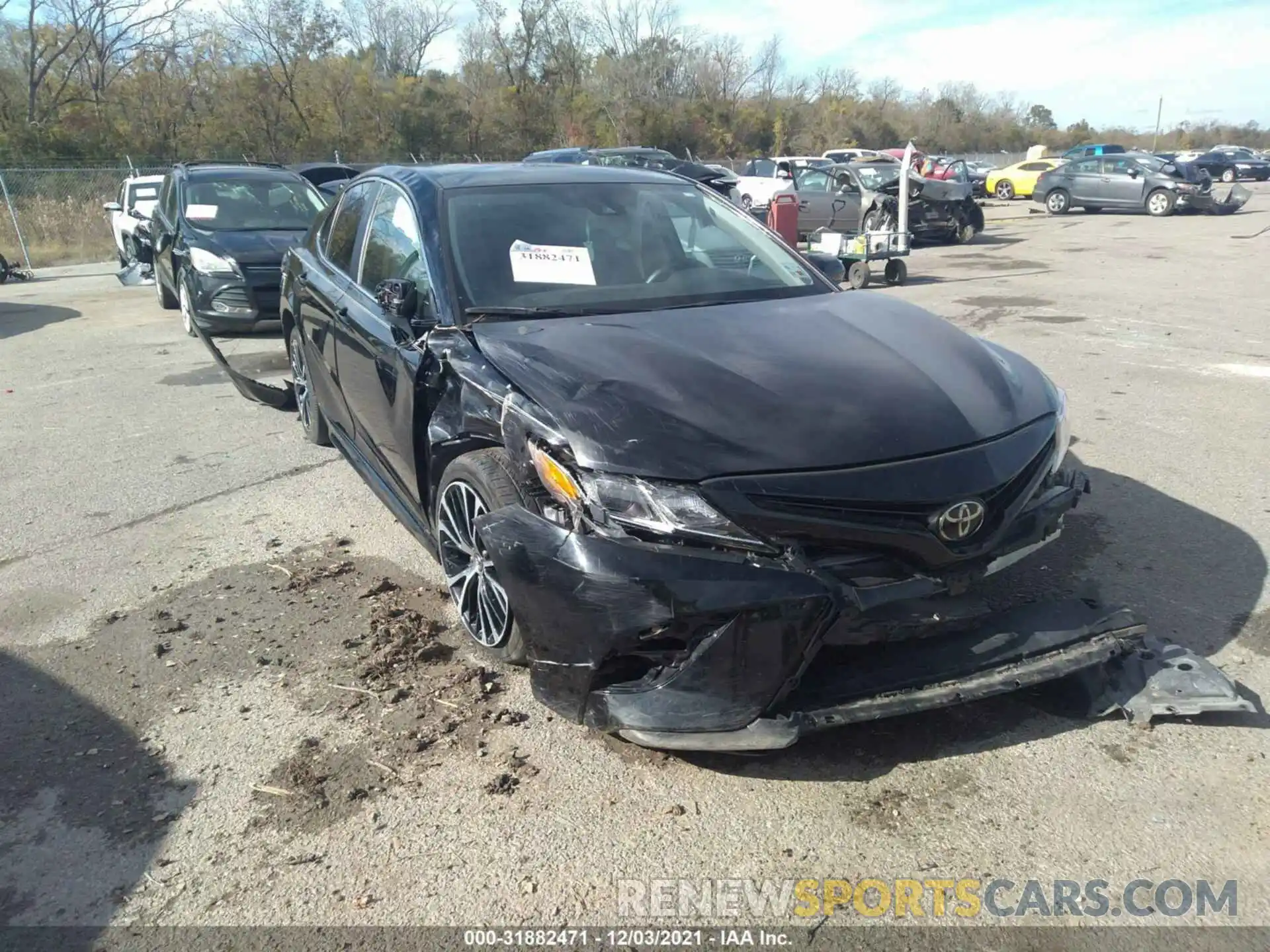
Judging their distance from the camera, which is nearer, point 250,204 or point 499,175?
point 499,175

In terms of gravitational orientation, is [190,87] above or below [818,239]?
above

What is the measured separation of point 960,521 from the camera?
2.76 meters

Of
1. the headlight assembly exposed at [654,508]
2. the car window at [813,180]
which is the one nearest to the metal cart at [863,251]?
the car window at [813,180]

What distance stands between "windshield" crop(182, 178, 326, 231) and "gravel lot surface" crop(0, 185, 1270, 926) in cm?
506

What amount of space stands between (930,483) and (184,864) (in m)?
2.30

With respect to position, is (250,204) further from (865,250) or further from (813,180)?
(813,180)

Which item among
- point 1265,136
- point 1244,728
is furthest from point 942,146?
point 1244,728

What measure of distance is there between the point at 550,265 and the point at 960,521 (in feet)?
6.35

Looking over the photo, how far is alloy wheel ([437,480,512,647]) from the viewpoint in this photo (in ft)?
10.7

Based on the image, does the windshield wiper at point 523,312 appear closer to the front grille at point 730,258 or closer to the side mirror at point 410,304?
the side mirror at point 410,304

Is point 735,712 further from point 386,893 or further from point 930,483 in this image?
point 386,893

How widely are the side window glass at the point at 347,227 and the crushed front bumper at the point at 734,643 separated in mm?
2507

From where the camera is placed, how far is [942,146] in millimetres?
68125

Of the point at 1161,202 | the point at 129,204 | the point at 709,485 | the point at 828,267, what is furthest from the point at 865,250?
the point at 1161,202
